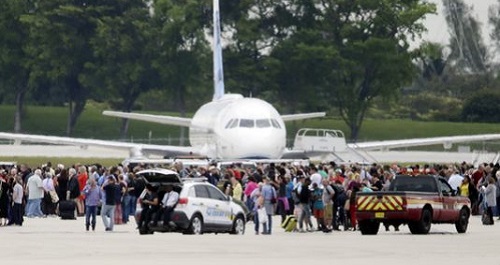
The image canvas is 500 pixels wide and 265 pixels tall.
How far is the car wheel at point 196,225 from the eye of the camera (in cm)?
4009

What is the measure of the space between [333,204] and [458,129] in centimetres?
5806

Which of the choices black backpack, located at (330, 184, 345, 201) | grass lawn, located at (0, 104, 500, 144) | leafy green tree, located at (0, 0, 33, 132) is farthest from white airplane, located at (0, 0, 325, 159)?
leafy green tree, located at (0, 0, 33, 132)

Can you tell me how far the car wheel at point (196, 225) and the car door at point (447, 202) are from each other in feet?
17.6

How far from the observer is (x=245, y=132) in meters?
66.0

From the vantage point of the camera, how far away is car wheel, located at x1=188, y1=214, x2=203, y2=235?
40.1m

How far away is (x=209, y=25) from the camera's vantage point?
112 meters

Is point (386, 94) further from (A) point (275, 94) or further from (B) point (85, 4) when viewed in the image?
(B) point (85, 4)

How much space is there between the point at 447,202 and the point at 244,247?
8.73m

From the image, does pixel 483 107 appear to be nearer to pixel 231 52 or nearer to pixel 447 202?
pixel 231 52

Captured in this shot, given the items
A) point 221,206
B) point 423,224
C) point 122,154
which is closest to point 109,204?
point 221,206

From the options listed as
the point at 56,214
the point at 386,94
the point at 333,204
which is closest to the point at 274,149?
the point at 56,214

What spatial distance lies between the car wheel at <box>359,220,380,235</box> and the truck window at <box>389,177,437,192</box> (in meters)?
1.36

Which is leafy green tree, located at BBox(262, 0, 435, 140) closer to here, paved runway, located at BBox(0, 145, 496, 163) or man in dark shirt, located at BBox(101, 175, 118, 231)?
paved runway, located at BBox(0, 145, 496, 163)

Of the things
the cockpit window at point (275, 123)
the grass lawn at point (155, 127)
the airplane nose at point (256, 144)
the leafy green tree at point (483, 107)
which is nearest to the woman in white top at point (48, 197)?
the airplane nose at point (256, 144)
